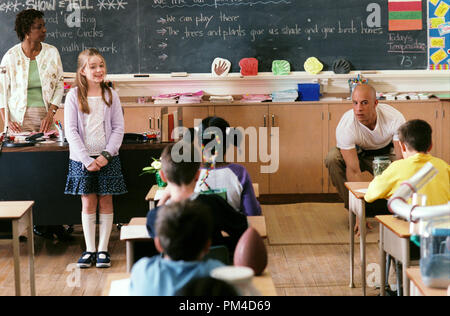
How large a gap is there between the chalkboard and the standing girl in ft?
7.47

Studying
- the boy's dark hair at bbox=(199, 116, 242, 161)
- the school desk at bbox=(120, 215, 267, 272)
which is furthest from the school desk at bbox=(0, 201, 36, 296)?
the boy's dark hair at bbox=(199, 116, 242, 161)

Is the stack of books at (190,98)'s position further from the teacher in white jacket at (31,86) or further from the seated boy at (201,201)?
the seated boy at (201,201)

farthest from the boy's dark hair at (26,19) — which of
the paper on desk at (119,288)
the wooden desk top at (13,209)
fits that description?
the paper on desk at (119,288)

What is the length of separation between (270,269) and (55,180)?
1.57m

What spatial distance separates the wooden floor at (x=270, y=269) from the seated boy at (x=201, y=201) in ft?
4.19

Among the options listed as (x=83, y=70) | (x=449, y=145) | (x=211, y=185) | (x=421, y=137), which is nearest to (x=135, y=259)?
(x=211, y=185)

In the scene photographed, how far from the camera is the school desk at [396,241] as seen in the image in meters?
2.58

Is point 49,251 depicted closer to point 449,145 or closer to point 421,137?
point 421,137

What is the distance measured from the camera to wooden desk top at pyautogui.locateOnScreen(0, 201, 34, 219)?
2.92 meters

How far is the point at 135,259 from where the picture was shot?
2715 mm

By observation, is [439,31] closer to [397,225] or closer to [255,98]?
[255,98]

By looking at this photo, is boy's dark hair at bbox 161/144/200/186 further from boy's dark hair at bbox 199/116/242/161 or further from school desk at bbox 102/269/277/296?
boy's dark hair at bbox 199/116/242/161

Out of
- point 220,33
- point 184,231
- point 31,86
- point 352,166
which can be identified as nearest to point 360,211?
point 352,166
